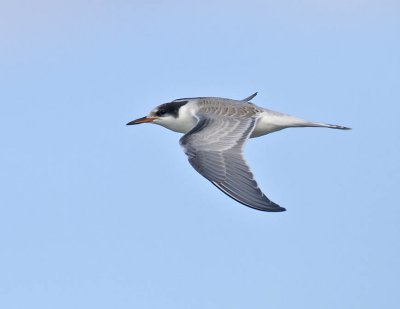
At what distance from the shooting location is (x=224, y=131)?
21.8m

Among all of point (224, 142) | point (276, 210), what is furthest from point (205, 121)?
point (276, 210)

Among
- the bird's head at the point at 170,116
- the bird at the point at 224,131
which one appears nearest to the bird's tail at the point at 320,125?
the bird at the point at 224,131

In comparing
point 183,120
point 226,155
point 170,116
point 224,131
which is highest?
point 170,116

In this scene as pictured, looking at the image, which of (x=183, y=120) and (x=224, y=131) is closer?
(x=224, y=131)

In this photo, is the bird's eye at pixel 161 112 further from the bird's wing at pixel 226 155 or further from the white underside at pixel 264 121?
the bird's wing at pixel 226 155

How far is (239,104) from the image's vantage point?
76.6 feet

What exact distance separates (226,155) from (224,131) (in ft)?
3.76

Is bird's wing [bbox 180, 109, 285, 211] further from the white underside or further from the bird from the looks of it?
the white underside

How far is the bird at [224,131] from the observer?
19547 mm

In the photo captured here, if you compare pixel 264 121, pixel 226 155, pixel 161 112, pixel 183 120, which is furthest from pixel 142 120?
pixel 226 155

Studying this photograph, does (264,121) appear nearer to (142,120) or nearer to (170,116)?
(170,116)

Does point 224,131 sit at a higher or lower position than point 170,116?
lower

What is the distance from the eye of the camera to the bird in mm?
19547

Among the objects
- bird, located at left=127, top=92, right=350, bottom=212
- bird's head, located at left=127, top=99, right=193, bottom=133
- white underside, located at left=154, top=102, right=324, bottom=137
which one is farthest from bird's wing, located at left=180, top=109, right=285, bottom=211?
bird's head, located at left=127, top=99, right=193, bottom=133
